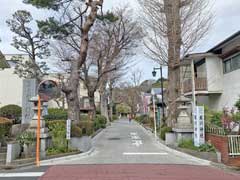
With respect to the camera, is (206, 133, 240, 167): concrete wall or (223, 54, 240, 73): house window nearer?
(206, 133, 240, 167): concrete wall

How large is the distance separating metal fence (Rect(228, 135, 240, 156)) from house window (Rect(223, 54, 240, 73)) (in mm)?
11640

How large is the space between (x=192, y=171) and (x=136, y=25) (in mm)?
25796

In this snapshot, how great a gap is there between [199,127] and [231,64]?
38.1 feet

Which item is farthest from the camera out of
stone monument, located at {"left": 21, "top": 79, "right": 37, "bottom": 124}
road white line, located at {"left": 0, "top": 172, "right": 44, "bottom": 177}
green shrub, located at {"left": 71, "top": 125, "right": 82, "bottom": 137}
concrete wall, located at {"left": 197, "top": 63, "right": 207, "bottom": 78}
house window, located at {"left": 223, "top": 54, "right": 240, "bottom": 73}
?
concrete wall, located at {"left": 197, "top": 63, "right": 207, "bottom": 78}

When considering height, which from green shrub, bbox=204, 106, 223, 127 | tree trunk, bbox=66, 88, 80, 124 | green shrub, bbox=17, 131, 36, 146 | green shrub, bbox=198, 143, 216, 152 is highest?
tree trunk, bbox=66, 88, 80, 124

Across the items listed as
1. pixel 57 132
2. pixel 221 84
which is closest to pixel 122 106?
pixel 221 84

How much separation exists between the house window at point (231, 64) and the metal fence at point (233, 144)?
11640mm

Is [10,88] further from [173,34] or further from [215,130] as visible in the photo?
[215,130]

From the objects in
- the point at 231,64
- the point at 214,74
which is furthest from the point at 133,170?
the point at 214,74

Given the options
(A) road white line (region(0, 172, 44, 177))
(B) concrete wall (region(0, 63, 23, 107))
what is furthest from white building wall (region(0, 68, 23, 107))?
(A) road white line (region(0, 172, 44, 177))

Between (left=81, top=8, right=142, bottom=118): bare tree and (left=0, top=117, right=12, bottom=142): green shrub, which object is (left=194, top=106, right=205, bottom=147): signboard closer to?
(left=0, top=117, right=12, bottom=142): green shrub

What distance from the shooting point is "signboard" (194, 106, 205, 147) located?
1711 cm

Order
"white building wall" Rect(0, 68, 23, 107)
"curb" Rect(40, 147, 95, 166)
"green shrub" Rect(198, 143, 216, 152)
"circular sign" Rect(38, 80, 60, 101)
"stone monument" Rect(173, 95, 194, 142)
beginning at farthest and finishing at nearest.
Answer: "white building wall" Rect(0, 68, 23, 107) < "stone monument" Rect(173, 95, 194, 142) < "green shrub" Rect(198, 143, 216, 152) < "circular sign" Rect(38, 80, 60, 101) < "curb" Rect(40, 147, 95, 166)

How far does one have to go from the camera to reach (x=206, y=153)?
51.7 ft
